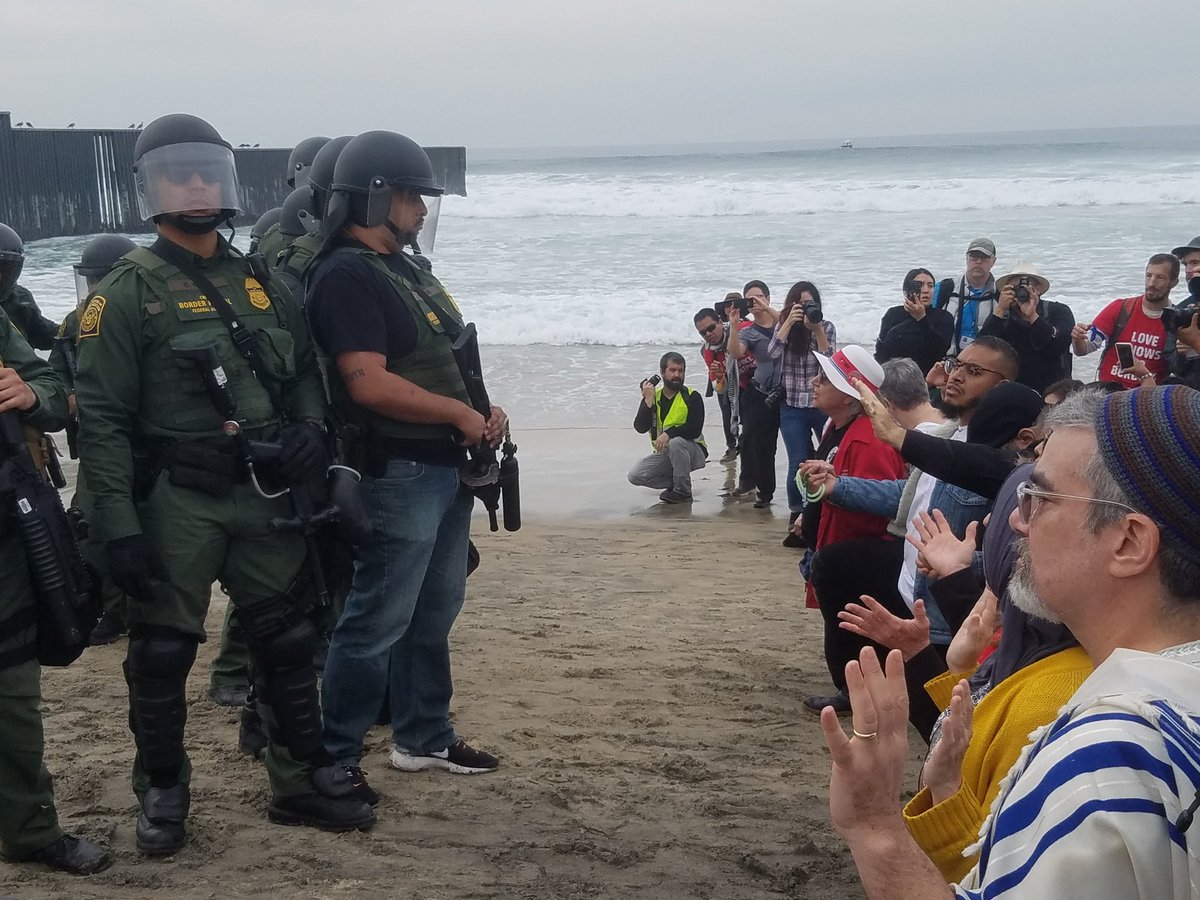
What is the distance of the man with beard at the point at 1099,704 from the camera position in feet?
3.70

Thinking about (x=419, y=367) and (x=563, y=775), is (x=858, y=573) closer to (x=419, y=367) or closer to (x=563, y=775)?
(x=563, y=775)

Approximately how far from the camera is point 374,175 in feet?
12.1

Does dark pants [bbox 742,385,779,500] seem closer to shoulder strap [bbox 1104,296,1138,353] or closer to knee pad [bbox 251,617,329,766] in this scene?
shoulder strap [bbox 1104,296,1138,353]

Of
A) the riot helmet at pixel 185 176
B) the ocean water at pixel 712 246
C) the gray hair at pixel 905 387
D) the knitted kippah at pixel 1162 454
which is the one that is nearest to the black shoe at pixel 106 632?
the riot helmet at pixel 185 176

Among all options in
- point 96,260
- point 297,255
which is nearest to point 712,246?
point 96,260

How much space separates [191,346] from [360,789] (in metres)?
1.41

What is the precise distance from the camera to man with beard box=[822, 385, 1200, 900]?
3.70 ft

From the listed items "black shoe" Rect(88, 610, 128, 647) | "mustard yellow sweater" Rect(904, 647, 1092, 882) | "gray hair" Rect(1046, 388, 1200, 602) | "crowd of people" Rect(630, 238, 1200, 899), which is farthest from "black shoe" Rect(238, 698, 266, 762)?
"gray hair" Rect(1046, 388, 1200, 602)

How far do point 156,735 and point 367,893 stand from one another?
76cm

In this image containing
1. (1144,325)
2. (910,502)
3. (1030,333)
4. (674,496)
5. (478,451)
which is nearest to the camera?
(478,451)

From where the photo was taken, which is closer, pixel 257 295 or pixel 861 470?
pixel 257 295

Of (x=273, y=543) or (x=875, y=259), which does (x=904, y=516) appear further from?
(x=875, y=259)

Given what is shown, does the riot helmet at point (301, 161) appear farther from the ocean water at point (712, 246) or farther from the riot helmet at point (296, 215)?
the ocean water at point (712, 246)

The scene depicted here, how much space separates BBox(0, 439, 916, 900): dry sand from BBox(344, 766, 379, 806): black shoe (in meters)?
0.07
